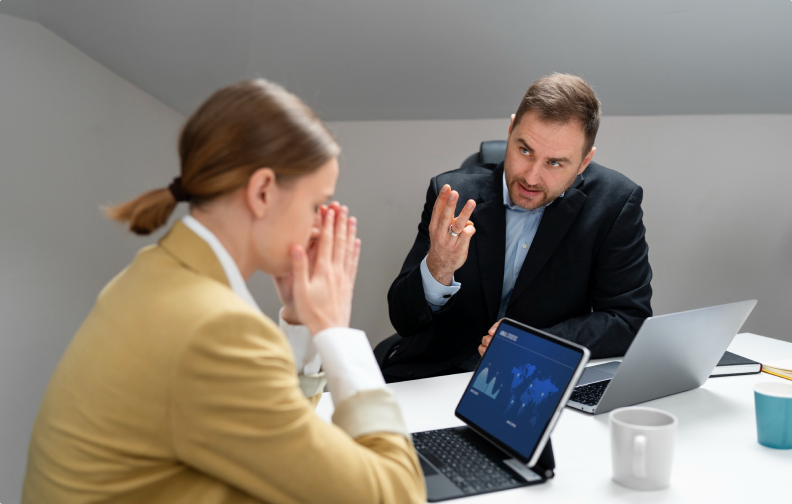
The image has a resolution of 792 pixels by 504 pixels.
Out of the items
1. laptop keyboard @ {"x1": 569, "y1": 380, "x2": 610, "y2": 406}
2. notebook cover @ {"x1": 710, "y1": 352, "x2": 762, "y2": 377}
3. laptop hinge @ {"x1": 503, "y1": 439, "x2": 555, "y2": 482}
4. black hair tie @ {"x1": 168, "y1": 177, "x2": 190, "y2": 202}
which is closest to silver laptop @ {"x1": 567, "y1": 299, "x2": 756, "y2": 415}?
laptop keyboard @ {"x1": 569, "y1": 380, "x2": 610, "y2": 406}

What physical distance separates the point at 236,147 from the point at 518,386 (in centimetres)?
57

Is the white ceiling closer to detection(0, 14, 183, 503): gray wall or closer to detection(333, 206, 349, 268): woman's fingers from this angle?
detection(0, 14, 183, 503): gray wall

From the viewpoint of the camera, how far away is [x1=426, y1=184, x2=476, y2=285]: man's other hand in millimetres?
1462

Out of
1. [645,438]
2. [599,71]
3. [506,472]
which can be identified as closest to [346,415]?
[506,472]

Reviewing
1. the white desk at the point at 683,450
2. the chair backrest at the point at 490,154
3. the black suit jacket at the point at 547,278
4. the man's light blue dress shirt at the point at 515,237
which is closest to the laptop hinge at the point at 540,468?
the white desk at the point at 683,450

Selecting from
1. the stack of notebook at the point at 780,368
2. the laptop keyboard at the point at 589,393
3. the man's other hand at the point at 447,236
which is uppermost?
the man's other hand at the point at 447,236

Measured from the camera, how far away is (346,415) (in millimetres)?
784

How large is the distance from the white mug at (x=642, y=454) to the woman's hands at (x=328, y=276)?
43 cm

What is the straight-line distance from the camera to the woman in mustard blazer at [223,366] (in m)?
0.65

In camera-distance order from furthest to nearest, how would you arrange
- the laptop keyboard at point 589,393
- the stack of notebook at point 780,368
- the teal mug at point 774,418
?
1. the stack of notebook at point 780,368
2. the laptop keyboard at point 589,393
3. the teal mug at point 774,418

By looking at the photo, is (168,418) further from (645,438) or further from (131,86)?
(131,86)

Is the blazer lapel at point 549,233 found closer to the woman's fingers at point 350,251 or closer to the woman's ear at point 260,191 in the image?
the woman's fingers at point 350,251

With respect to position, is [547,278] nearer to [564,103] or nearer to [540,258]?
[540,258]

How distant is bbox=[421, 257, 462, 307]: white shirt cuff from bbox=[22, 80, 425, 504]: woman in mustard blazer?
711 mm
